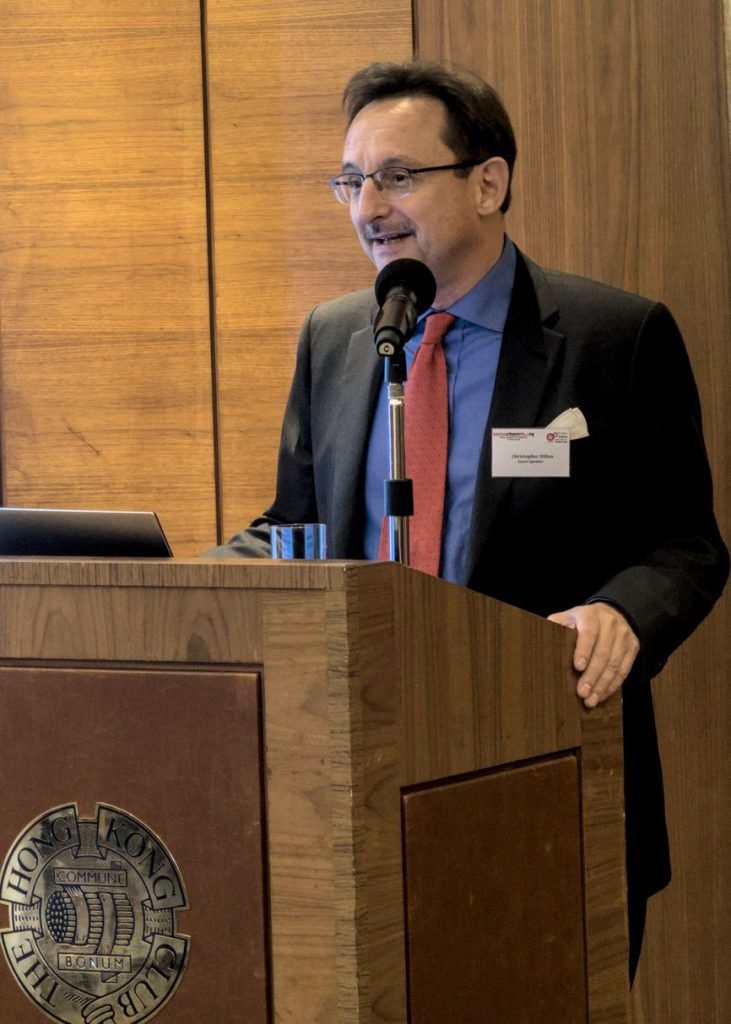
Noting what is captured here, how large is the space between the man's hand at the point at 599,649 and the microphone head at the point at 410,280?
427mm

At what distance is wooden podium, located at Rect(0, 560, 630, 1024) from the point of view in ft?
3.88

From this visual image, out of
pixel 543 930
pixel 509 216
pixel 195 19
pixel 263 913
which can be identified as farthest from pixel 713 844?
pixel 195 19

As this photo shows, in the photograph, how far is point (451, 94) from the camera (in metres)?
→ 2.14

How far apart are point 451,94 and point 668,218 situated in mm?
Answer: 871

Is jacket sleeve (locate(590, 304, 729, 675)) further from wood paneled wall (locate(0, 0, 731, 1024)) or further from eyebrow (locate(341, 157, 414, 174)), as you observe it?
wood paneled wall (locate(0, 0, 731, 1024))

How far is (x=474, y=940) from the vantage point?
4.36 feet

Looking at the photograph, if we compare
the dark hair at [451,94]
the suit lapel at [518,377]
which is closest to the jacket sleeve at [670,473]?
the suit lapel at [518,377]

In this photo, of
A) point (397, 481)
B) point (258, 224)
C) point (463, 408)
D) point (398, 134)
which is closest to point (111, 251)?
point (258, 224)

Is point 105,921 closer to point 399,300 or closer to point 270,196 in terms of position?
point 399,300

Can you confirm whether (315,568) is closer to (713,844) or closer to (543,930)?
(543,930)

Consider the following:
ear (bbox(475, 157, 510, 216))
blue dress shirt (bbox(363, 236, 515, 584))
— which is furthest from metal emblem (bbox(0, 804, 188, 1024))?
ear (bbox(475, 157, 510, 216))

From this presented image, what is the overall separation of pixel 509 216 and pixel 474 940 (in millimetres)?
1876

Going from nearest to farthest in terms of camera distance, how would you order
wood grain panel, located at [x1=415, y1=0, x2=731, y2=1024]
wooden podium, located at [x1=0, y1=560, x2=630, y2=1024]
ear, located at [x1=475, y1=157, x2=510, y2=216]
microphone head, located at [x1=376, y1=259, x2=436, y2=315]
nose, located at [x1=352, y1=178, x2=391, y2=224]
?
wooden podium, located at [x1=0, y1=560, x2=630, y2=1024] → microphone head, located at [x1=376, y1=259, x2=436, y2=315] → nose, located at [x1=352, y1=178, x2=391, y2=224] → ear, located at [x1=475, y1=157, x2=510, y2=216] → wood grain panel, located at [x1=415, y1=0, x2=731, y2=1024]

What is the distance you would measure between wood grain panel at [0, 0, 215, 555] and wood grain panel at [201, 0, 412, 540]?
0.05 meters
